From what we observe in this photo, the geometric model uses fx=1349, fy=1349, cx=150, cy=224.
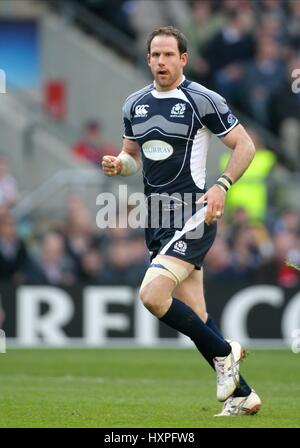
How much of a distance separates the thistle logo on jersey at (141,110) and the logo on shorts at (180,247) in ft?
3.10

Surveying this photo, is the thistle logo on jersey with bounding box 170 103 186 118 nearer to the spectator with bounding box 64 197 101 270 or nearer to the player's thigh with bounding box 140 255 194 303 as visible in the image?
the player's thigh with bounding box 140 255 194 303

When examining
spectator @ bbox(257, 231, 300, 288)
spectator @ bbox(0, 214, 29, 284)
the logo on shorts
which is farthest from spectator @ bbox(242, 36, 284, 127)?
the logo on shorts

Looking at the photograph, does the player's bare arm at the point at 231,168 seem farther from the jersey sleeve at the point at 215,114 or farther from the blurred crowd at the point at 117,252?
the blurred crowd at the point at 117,252

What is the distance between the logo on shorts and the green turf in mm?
1109

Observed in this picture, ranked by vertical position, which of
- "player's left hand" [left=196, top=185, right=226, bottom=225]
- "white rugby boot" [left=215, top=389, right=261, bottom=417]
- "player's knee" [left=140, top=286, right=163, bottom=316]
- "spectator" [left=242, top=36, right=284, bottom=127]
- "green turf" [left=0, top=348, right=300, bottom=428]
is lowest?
"green turf" [left=0, top=348, right=300, bottom=428]

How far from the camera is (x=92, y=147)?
20.3 meters

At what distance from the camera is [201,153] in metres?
9.34

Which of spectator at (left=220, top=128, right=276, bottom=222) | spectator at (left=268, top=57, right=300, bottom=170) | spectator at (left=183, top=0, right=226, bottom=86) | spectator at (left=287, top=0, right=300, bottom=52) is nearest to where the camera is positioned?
spectator at (left=220, top=128, right=276, bottom=222)

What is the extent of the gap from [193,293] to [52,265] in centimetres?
855

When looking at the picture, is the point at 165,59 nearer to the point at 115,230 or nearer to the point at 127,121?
the point at 127,121

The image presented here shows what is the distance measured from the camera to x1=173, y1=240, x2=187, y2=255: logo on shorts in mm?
9078

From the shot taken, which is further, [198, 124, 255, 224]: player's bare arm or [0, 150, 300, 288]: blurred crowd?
[0, 150, 300, 288]: blurred crowd

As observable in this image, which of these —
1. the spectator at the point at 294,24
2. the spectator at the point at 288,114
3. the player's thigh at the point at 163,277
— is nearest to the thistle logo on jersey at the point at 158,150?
the player's thigh at the point at 163,277

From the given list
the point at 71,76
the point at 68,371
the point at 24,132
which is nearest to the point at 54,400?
the point at 68,371
